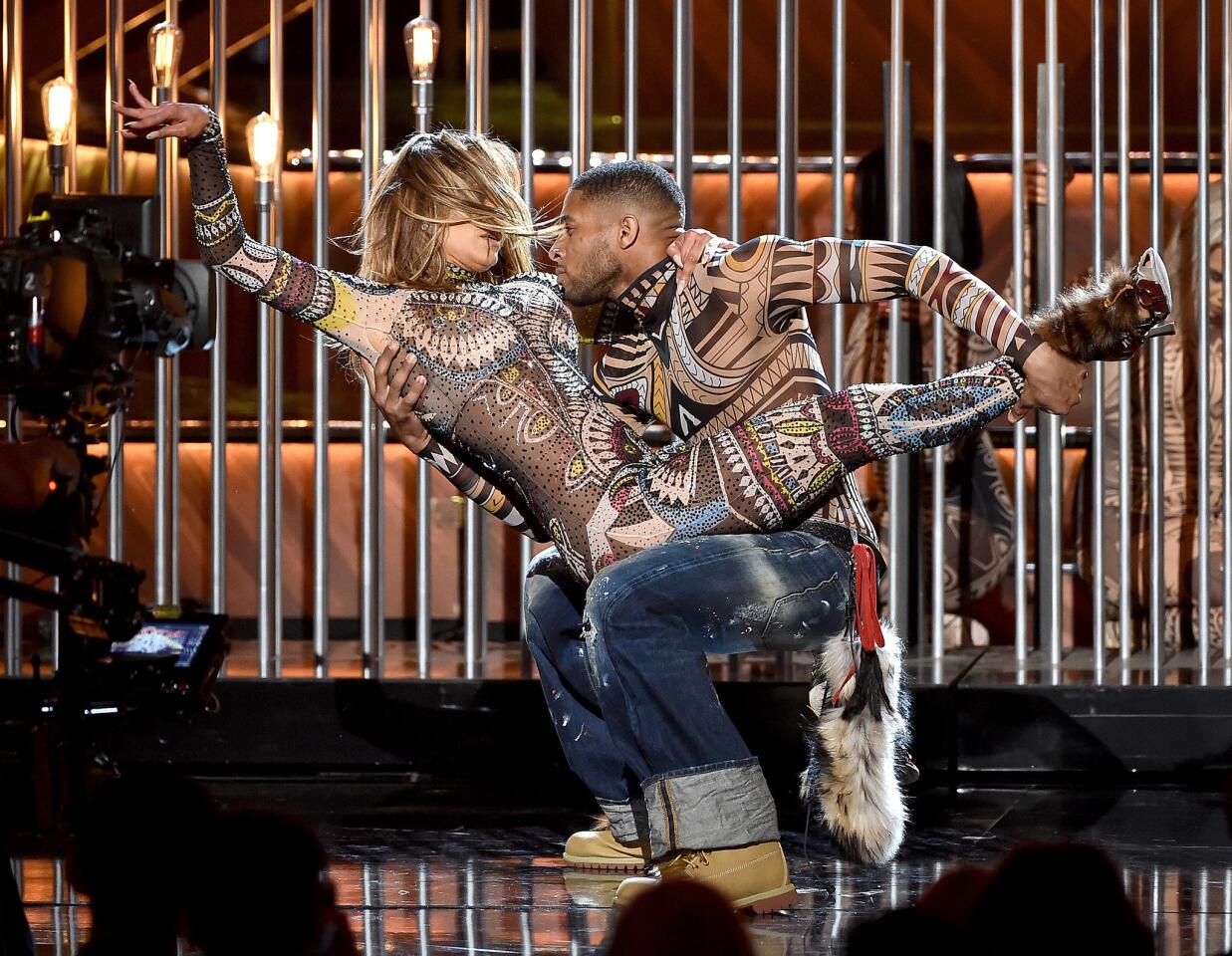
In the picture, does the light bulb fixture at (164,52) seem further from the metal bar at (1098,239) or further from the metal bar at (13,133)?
the metal bar at (1098,239)

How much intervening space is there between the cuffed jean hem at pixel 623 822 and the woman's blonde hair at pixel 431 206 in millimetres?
795

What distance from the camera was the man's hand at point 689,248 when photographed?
256 cm

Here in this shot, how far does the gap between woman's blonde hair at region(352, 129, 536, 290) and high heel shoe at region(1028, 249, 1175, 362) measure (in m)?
0.75

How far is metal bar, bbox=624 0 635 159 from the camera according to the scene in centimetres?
380

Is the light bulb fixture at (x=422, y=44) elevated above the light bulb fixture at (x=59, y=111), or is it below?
above

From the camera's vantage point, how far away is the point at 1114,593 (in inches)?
173

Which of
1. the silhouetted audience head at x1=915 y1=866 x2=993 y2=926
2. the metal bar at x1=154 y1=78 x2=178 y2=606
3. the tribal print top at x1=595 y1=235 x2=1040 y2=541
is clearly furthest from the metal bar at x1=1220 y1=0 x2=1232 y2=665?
the silhouetted audience head at x1=915 y1=866 x2=993 y2=926

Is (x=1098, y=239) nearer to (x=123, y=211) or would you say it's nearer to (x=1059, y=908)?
(x=123, y=211)

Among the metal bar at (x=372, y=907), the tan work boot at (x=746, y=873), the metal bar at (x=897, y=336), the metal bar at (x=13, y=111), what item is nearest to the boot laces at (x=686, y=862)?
the tan work boot at (x=746, y=873)

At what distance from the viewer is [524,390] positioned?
7.77ft

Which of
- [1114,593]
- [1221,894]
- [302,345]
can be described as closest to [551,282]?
[1221,894]

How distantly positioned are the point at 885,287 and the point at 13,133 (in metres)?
2.35

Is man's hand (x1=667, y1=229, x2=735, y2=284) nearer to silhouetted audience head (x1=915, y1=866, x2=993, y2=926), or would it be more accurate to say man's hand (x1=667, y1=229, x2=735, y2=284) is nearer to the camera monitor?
the camera monitor

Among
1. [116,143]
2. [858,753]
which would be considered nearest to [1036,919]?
[858,753]
